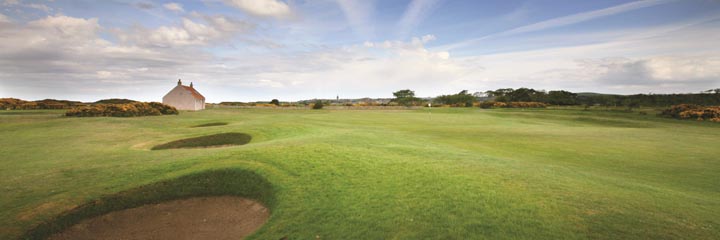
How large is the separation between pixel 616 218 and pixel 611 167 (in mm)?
7065

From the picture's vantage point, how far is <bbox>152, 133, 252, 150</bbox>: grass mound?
16062 mm

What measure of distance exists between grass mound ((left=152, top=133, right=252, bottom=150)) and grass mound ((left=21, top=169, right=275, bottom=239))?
8107mm

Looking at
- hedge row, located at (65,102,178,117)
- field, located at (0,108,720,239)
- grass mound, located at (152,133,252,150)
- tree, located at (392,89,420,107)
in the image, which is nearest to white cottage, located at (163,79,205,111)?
hedge row, located at (65,102,178,117)

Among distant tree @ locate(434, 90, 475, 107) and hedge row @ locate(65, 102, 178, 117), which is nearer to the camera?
hedge row @ locate(65, 102, 178, 117)

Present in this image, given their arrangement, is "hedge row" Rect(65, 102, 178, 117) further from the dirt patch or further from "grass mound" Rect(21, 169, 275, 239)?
the dirt patch

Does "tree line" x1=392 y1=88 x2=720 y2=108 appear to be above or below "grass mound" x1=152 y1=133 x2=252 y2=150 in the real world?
above

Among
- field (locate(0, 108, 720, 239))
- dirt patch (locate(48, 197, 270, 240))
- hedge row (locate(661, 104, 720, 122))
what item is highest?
hedge row (locate(661, 104, 720, 122))

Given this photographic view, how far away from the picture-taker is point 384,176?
8.43 m

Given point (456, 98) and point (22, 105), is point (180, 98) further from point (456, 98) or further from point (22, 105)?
point (456, 98)

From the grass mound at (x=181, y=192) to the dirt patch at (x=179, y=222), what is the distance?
0.17 meters

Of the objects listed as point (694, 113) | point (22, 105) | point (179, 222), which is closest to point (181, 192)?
point (179, 222)

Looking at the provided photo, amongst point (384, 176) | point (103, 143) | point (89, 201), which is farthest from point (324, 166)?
point (103, 143)

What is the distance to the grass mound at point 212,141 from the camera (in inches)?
632

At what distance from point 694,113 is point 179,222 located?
161 feet
